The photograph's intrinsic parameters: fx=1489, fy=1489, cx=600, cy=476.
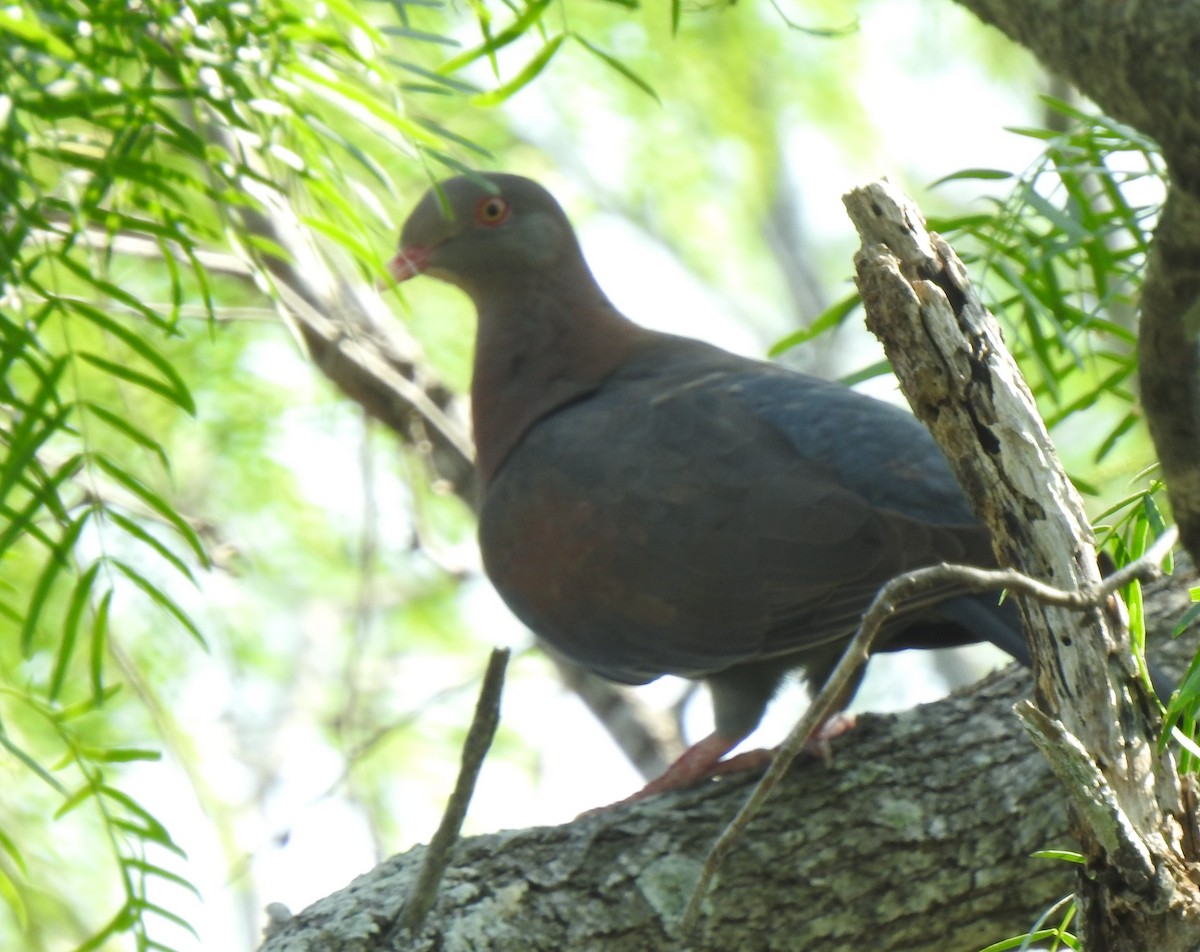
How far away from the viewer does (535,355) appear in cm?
357

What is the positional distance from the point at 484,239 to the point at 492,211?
0.07 metres

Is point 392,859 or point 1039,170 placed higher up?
point 1039,170

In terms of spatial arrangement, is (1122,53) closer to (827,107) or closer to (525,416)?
(525,416)

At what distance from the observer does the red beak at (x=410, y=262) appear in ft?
12.2

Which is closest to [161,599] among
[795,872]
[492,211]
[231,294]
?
[795,872]

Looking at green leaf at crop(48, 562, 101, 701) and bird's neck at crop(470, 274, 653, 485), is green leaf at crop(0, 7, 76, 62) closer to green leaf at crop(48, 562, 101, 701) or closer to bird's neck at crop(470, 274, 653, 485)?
green leaf at crop(48, 562, 101, 701)

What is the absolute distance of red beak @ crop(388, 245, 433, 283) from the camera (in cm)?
372

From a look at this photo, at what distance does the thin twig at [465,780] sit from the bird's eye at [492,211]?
2132 millimetres

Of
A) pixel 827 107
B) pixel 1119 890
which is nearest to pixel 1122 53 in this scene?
pixel 1119 890

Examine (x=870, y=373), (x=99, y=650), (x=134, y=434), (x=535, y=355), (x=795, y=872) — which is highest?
(x=535, y=355)

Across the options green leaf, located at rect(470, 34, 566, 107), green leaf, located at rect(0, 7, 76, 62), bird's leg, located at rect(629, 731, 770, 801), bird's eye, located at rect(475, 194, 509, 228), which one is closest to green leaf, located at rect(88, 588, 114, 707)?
green leaf, located at rect(0, 7, 76, 62)

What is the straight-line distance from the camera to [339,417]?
15.2 ft

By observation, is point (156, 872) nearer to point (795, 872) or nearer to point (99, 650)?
point (99, 650)

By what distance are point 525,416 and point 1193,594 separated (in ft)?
6.94
